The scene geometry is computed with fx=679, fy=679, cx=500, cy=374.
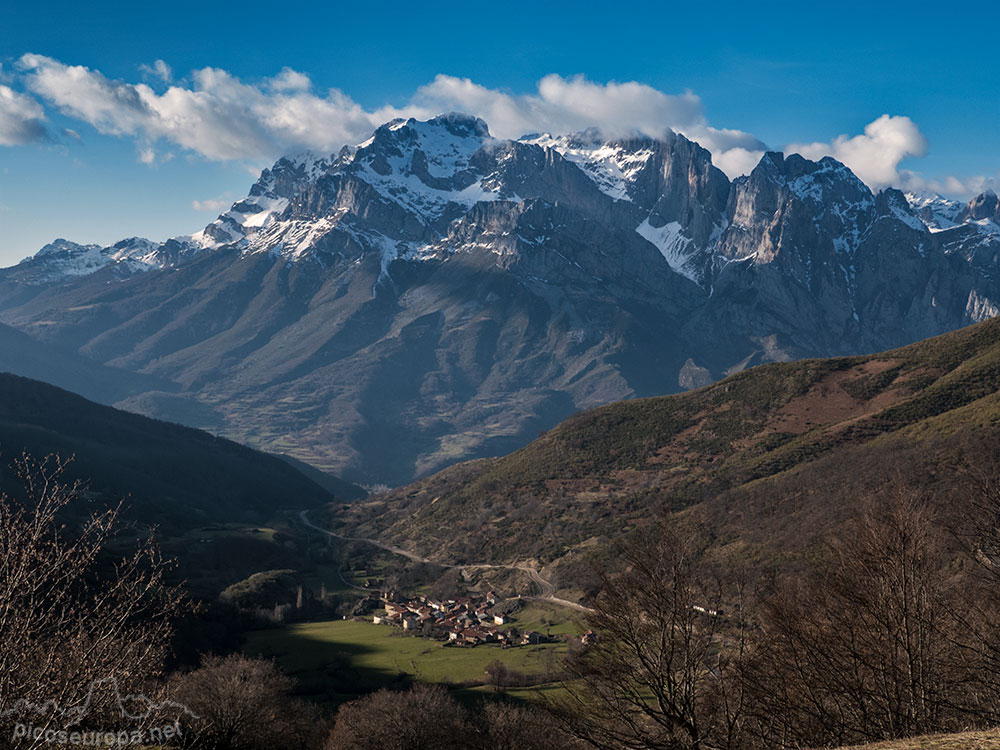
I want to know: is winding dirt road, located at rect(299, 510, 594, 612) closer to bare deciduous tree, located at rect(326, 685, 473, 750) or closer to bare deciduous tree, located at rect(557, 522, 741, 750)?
bare deciduous tree, located at rect(326, 685, 473, 750)

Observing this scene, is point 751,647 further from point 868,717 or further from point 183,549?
point 183,549

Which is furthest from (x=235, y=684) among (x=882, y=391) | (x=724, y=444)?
(x=882, y=391)

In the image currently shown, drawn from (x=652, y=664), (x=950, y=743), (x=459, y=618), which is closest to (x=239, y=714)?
(x=652, y=664)

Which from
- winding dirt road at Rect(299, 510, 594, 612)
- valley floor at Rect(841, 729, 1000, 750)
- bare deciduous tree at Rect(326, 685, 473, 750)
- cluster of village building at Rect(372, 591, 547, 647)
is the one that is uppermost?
valley floor at Rect(841, 729, 1000, 750)

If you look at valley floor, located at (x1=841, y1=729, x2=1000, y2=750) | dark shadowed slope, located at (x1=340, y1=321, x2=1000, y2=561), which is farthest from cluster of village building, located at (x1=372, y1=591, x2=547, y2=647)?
valley floor, located at (x1=841, y1=729, x2=1000, y2=750)

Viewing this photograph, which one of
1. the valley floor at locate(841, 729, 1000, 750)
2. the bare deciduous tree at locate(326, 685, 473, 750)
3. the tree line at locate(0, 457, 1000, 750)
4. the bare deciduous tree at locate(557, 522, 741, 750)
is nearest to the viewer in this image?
the tree line at locate(0, 457, 1000, 750)

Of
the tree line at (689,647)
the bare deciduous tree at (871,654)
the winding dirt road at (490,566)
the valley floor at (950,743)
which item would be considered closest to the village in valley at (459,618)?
the winding dirt road at (490,566)

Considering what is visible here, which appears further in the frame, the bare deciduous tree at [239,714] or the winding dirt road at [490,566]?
the winding dirt road at [490,566]

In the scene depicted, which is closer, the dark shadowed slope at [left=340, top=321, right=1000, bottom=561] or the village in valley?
the village in valley

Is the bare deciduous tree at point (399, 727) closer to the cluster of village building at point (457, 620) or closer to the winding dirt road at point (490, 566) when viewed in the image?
the winding dirt road at point (490, 566)
